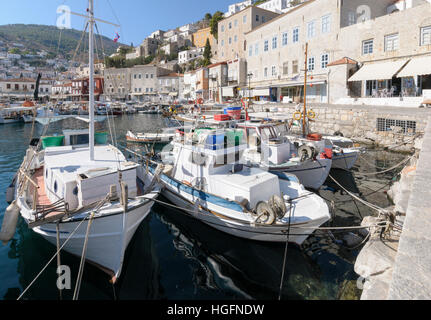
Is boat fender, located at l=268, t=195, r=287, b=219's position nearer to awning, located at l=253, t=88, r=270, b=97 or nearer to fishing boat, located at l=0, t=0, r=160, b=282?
fishing boat, located at l=0, t=0, r=160, b=282

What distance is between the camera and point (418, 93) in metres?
23.2

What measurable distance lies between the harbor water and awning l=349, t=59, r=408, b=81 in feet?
60.7

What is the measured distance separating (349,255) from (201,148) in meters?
5.78

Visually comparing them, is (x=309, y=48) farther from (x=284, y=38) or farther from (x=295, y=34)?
(x=284, y=38)

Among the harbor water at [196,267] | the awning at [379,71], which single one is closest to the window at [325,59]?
the awning at [379,71]

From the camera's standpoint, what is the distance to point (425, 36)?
23.0 metres

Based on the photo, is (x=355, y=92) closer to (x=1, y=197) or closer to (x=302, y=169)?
(x=302, y=169)

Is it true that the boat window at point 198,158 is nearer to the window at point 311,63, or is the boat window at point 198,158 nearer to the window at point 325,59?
the window at point 325,59

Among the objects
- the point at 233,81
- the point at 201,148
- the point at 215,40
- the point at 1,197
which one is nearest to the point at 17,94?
the point at 215,40

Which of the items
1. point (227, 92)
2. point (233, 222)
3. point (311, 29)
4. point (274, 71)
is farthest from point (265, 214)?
point (227, 92)

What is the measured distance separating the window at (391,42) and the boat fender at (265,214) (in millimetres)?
25629

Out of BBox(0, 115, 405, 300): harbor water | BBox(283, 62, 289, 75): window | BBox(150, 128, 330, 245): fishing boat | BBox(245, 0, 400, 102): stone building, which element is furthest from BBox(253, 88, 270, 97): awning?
BBox(0, 115, 405, 300): harbor water

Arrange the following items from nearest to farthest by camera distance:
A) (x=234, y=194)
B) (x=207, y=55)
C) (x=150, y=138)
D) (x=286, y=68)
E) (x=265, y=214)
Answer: (x=265, y=214)
(x=234, y=194)
(x=150, y=138)
(x=286, y=68)
(x=207, y=55)

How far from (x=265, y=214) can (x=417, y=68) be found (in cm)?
2251
